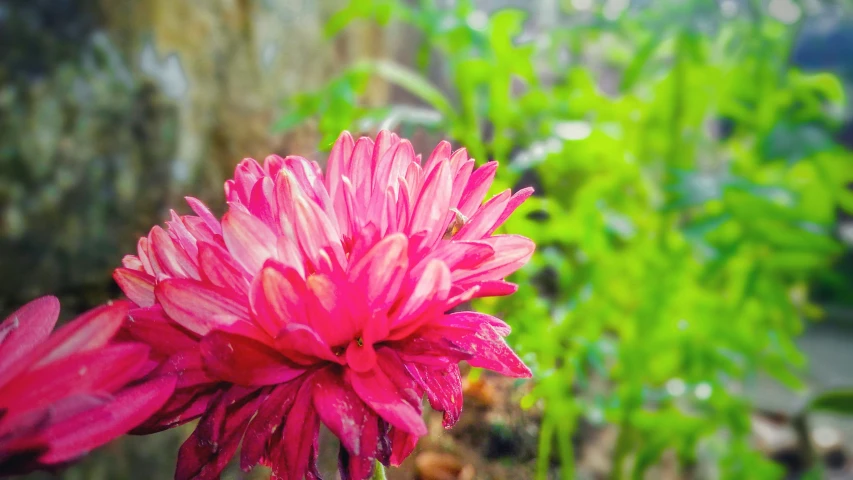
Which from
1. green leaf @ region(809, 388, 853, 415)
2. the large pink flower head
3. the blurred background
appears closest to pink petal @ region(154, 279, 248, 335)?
the large pink flower head

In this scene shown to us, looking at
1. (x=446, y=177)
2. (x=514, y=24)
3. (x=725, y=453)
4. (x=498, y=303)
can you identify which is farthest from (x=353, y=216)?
(x=725, y=453)

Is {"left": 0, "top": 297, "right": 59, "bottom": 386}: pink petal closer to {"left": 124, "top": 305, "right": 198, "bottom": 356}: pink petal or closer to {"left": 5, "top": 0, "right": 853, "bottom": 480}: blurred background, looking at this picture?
{"left": 124, "top": 305, "right": 198, "bottom": 356}: pink petal

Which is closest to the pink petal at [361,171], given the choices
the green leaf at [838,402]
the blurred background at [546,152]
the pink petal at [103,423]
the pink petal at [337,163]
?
the pink petal at [337,163]

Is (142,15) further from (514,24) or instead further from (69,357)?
(69,357)

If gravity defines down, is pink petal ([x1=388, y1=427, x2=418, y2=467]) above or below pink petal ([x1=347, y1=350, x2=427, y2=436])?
below

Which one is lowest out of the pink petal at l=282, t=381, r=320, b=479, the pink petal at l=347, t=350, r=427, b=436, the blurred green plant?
the blurred green plant

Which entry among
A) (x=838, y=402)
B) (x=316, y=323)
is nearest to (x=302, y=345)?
(x=316, y=323)

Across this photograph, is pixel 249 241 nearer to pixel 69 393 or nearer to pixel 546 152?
pixel 69 393
